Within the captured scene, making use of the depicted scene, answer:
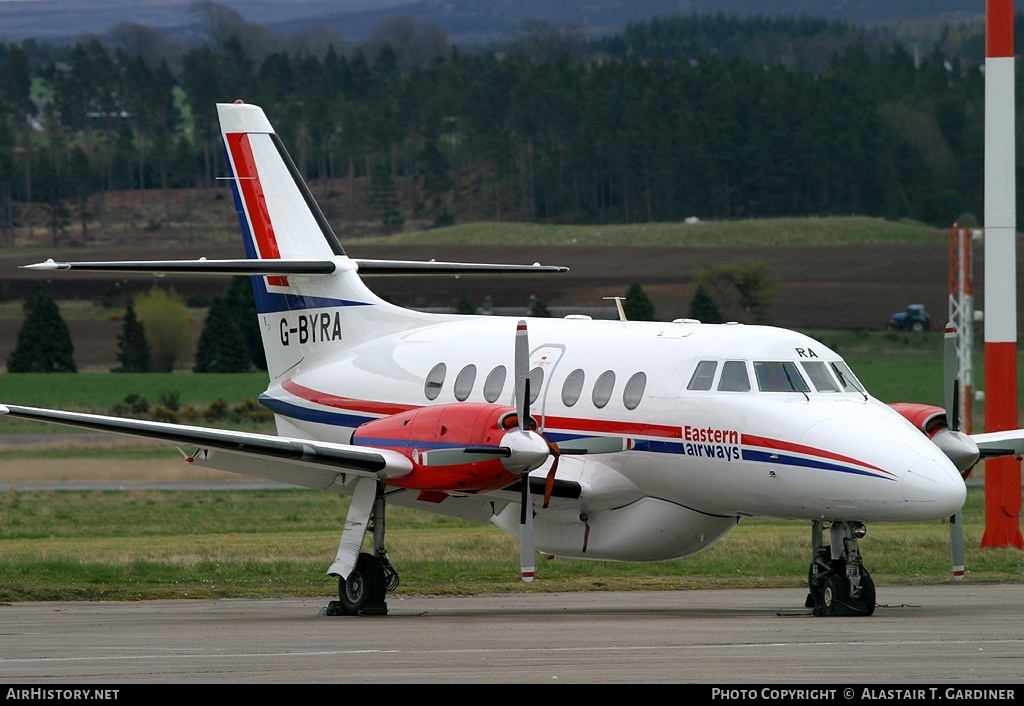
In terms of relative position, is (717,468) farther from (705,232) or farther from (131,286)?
(705,232)

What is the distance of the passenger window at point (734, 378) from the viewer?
1617cm

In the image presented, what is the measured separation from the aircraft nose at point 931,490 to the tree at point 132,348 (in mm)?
63095

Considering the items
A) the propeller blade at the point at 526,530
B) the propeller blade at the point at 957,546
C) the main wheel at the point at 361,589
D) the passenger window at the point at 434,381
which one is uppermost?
the passenger window at the point at 434,381

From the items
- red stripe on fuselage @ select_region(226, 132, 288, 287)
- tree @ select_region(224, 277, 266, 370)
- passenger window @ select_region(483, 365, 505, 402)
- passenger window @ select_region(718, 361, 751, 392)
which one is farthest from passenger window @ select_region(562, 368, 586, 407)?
tree @ select_region(224, 277, 266, 370)

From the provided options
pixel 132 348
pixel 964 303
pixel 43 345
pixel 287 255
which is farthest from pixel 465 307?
pixel 287 255

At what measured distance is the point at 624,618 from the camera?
631 inches

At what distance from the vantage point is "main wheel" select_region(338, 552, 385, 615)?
16922 millimetres

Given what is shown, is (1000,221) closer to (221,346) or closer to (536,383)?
(536,383)

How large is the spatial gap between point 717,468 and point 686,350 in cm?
149

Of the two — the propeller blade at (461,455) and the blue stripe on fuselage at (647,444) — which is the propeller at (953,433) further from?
the propeller blade at (461,455)

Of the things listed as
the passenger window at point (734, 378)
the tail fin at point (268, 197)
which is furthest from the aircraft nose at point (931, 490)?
the tail fin at point (268, 197)

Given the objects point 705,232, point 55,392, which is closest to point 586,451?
point 55,392

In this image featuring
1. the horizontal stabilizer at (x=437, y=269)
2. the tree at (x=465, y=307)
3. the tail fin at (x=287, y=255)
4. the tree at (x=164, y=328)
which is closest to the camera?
the horizontal stabilizer at (x=437, y=269)

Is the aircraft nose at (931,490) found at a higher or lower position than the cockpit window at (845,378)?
lower
